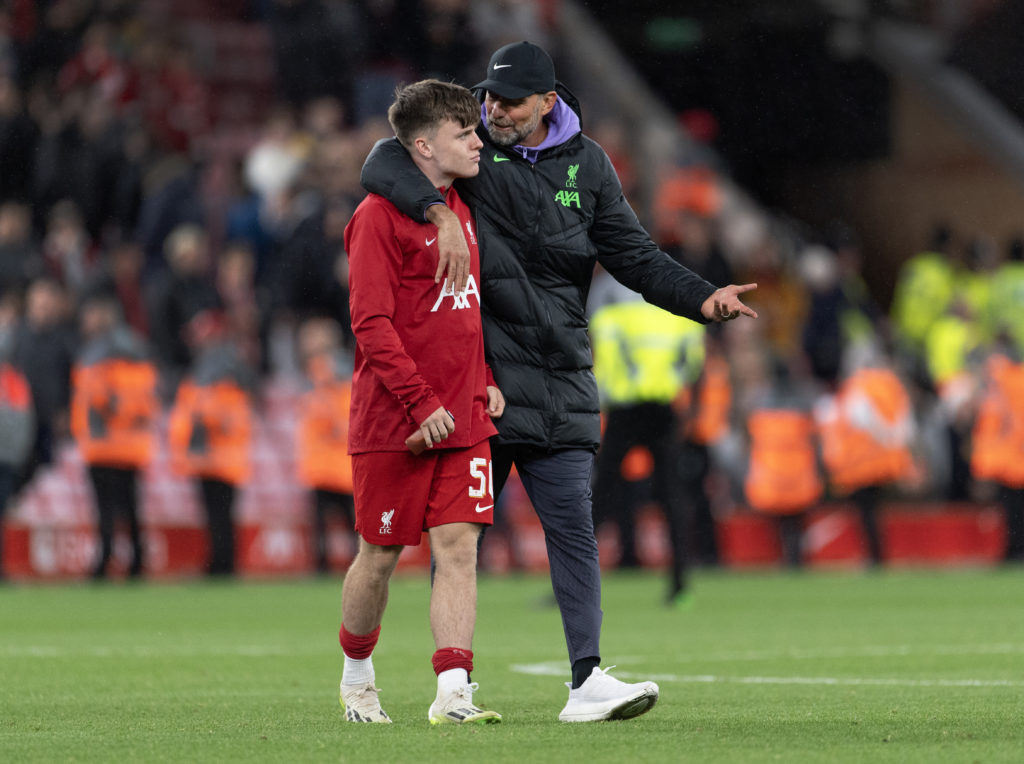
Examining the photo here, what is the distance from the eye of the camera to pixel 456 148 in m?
6.92

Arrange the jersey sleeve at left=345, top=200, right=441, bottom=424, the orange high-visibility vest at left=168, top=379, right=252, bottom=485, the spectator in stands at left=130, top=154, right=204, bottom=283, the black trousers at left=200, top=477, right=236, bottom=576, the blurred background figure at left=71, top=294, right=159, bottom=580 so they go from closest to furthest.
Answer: the jersey sleeve at left=345, top=200, right=441, bottom=424 < the blurred background figure at left=71, top=294, right=159, bottom=580 < the black trousers at left=200, top=477, right=236, bottom=576 < the orange high-visibility vest at left=168, top=379, right=252, bottom=485 < the spectator in stands at left=130, top=154, right=204, bottom=283

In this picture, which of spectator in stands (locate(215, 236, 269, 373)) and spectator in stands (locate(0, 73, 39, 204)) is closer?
spectator in stands (locate(215, 236, 269, 373))

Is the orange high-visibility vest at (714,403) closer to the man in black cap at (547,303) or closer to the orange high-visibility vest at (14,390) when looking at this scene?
the orange high-visibility vest at (14,390)

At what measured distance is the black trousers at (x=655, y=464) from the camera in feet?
44.7

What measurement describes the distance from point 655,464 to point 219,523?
495 cm

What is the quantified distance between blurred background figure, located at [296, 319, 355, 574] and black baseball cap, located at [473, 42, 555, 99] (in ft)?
36.6

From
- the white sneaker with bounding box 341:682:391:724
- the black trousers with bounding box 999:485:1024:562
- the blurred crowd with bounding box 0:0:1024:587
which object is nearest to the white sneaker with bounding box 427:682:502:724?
the white sneaker with bounding box 341:682:391:724

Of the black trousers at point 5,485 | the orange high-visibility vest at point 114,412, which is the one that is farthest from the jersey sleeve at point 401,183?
the black trousers at point 5,485

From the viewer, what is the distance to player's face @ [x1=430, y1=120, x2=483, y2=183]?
22.7 feet

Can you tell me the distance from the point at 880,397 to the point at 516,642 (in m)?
9.74

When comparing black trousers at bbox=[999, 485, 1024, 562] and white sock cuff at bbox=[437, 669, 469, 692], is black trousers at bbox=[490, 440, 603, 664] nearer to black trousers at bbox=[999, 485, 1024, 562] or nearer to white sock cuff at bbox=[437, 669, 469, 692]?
white sock cuff at bbox=[437, 669, 469, 692]

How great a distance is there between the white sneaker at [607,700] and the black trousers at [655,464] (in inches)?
262

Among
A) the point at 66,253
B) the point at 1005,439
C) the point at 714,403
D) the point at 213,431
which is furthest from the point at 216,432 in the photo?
the point at 1005,439

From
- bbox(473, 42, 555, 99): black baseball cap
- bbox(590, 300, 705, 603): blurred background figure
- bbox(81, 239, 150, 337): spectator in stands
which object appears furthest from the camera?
bbox(81, 239, 150, 337): spectator in stands
